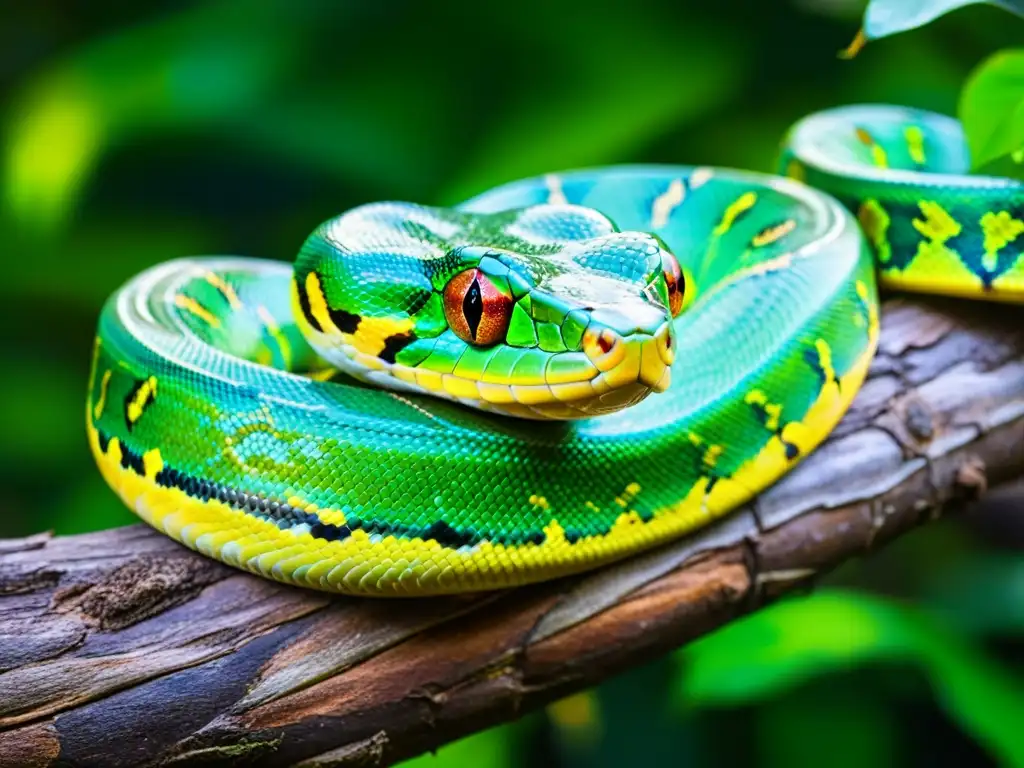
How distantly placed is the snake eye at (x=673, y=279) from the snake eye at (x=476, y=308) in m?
0.32

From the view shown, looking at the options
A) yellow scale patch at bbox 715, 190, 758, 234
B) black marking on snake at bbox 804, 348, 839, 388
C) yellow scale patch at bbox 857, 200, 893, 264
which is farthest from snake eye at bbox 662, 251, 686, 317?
yellow scale patch at bbox 857, 200, 893, 264

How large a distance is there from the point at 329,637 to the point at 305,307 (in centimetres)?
72

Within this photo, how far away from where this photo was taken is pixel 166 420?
1986 mm

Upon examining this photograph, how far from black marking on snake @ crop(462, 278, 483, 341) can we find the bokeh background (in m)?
2.60

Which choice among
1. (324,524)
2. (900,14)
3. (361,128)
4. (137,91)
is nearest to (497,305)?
(324,524)

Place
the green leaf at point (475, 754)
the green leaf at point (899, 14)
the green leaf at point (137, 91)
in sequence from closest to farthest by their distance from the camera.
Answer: the green leaf at point (899, 14), the green leaf at point (475, 754), the green leaf at point (137, 91)

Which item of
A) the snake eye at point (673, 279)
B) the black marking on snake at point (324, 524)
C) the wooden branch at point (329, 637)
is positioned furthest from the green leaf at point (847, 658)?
the snake eye at point (673, 279)

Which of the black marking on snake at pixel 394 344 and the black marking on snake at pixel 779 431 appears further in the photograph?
the black marking on snake at pixel 779 431

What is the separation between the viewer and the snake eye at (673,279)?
181cm

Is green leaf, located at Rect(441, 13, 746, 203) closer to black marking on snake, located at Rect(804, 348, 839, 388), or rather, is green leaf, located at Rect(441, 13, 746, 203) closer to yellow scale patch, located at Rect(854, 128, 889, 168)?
yellow scale patch, located at Rect(854, 128, 889, 168)

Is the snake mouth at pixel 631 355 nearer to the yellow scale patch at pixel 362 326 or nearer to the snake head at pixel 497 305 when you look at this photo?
the snake head at pixel 497 305

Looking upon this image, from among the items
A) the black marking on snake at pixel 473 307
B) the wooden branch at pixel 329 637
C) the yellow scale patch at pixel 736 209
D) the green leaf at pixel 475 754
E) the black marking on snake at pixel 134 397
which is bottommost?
the green leaf at pixel 475 754

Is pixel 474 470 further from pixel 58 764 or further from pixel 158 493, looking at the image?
pixel 58 764

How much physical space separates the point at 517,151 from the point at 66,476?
2808mm
